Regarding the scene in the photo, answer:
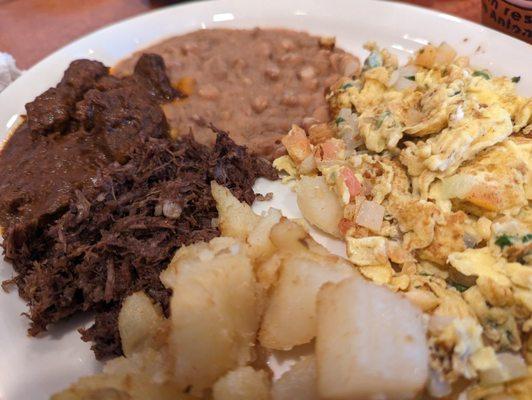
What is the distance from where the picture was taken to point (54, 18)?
516 centimetres

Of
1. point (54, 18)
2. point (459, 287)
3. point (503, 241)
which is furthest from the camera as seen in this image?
point (54, 18)

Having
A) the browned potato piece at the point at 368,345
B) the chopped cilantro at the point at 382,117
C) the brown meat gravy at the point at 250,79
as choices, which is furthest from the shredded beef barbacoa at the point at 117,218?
the browned potato piece at the point at 368,345

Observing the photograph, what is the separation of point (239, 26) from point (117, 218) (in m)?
2.33

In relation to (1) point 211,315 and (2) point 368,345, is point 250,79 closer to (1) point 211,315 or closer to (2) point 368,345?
(1) point 211,315

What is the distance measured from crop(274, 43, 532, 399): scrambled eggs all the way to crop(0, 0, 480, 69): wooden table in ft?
6.72

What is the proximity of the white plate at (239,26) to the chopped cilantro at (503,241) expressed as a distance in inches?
32.9

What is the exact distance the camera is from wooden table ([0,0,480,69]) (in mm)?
4793

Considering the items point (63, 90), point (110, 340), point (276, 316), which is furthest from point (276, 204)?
point (63, 90)

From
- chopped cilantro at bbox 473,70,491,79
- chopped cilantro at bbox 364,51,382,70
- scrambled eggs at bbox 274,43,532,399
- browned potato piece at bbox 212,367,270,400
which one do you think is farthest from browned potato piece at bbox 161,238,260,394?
chopped cilantro at bbox 473,70,491,79

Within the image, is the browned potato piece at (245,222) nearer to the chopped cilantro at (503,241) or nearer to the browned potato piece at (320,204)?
the browned potato piece at (320,204)

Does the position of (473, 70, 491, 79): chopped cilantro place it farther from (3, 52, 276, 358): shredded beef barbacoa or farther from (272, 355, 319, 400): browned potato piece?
(272, 355, 319, 400): browned potato piece

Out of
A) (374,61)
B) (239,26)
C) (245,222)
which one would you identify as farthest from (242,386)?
(239,26)

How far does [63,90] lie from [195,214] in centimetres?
136

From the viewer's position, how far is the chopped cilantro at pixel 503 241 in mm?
2273
